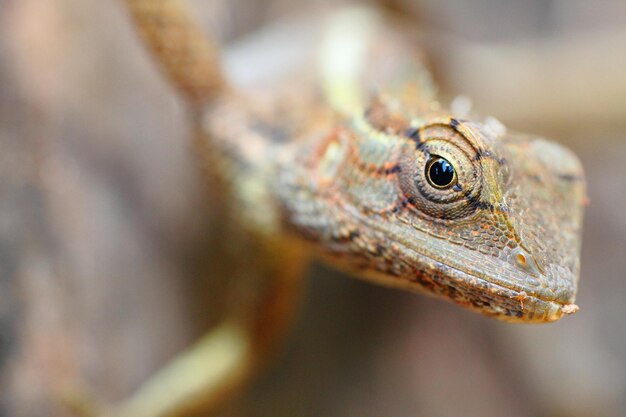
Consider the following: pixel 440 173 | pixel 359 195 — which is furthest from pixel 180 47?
pixel 440 173

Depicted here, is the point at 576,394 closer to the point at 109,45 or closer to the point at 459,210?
the point at 459,210

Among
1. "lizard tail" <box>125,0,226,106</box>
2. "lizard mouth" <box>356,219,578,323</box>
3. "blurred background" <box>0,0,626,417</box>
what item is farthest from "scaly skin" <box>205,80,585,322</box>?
"blurred background" <box>0,0,626,417</box>

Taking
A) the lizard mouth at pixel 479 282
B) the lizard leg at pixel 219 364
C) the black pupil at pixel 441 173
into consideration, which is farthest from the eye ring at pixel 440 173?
the lizard leg at pixel 219 364

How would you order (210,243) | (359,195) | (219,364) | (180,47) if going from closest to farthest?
(359,195) → (180,47) → (219,364) → (210,243)

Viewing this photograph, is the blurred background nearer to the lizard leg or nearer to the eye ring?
the lizard leg

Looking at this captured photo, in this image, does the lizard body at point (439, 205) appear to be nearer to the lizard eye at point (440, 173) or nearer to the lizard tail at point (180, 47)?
the lizard eye at point (440, 173)

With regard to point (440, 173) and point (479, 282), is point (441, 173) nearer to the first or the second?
point (440, 173)

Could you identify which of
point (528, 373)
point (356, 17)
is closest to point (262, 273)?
point (356, 17)
